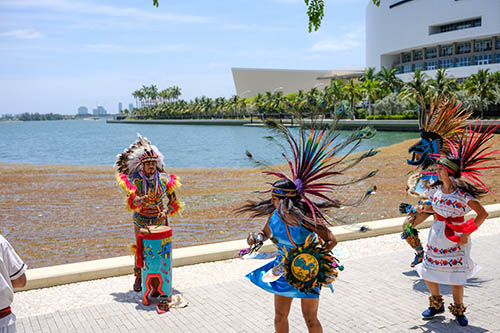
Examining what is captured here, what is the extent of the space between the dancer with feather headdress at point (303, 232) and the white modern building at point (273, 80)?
145795 millimetres

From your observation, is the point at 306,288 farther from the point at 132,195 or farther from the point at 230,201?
the point at 230,201

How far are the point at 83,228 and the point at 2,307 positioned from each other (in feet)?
31.2

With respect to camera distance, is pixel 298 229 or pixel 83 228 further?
pixel 83 228

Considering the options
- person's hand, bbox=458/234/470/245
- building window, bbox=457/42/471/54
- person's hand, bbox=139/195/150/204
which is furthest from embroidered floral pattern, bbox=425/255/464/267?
building window, bbox=457/42/471/54

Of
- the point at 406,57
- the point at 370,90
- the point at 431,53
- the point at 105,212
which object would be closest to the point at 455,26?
the point at 431,53

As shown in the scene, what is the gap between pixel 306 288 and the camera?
408cm

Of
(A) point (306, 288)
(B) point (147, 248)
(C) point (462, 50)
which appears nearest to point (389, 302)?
(A) point (306, 288)

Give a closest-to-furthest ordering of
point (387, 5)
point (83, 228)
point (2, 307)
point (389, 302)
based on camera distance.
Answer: point (2, 307)
point (389, 302)
point (83, 228)
point (387, 5)

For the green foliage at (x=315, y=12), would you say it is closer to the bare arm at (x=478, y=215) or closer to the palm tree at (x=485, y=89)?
the bare arm at (x=478, y=215)

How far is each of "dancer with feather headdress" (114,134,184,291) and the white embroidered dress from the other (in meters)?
3.42

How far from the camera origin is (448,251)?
5.35m

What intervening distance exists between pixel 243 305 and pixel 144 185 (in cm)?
207

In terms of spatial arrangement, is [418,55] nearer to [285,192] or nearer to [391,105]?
[391,105]

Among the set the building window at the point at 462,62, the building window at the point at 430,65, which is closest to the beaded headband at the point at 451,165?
the building window at the point at 462,62
